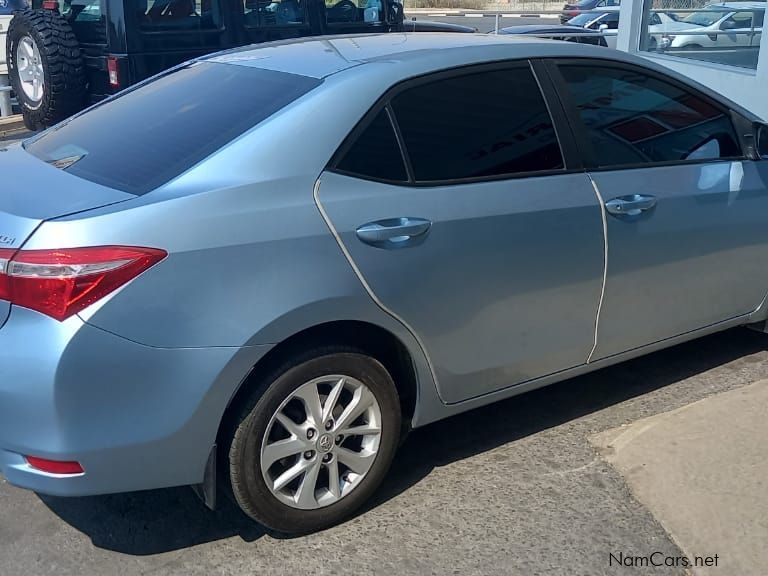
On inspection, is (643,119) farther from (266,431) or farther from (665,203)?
(266,431)

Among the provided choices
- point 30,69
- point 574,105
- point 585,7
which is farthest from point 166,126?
point 585,7

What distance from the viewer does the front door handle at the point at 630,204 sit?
360 cm

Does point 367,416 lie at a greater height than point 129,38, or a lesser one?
lesser

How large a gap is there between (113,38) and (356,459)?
5.85 m

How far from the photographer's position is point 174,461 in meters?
2.77

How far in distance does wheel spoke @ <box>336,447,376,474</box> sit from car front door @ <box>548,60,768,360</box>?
1.17 m

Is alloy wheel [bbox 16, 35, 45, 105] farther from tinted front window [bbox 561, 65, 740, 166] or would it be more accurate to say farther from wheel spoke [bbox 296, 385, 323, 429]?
wheel spoke [bbox 296, 385, 323, 429]

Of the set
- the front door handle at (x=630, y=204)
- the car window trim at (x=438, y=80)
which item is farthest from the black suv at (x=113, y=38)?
the front door handle at (x=630, y=204)

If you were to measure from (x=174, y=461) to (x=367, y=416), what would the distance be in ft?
2.37

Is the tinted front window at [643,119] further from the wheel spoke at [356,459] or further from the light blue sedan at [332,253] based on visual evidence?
the wheel spoke at [356,459]

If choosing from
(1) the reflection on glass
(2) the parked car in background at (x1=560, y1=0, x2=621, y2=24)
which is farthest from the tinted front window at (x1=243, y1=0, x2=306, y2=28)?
(2) the parked car in background at (x1=560, y1=0, x2=621, y2=24)

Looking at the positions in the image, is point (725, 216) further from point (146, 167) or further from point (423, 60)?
point (146, 167)

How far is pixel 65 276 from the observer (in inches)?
99.8

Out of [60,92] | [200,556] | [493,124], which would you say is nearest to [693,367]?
[493,124]
